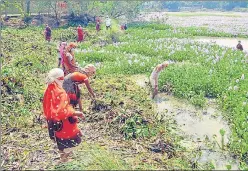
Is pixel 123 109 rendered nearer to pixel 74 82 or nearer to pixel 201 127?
pixel 74 82

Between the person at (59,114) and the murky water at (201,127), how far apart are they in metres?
2.34

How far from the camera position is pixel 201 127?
8391 millimetres

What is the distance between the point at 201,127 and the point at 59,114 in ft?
14.6

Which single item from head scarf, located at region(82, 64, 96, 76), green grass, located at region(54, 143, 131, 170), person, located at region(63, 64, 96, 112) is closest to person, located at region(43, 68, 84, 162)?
green grass, located at region(54, 143, 131, 170)

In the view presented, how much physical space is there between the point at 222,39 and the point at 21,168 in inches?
958

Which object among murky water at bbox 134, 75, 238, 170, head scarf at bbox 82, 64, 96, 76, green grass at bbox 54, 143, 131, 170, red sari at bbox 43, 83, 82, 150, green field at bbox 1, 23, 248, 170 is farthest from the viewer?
head scarf at bbox 82, 64, 96, 76

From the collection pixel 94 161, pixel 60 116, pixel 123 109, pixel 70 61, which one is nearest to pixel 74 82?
pixel 123 109

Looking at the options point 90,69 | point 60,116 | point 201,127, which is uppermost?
point 90,69

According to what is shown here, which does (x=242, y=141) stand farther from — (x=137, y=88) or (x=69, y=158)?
(x=137, y=88)

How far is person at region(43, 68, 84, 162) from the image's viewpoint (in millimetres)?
5098

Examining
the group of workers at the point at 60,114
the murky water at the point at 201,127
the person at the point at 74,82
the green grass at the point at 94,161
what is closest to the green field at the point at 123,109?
the green grass at the point at 94,161

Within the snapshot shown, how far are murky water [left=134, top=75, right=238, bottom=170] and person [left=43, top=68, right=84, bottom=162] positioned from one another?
92.0 inches

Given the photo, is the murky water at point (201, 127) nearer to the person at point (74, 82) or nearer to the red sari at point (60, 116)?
the red sari at point (60, 116)

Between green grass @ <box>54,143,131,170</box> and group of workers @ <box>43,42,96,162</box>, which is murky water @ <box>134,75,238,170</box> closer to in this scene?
green grass @ <box>54,143,131,170</box>
